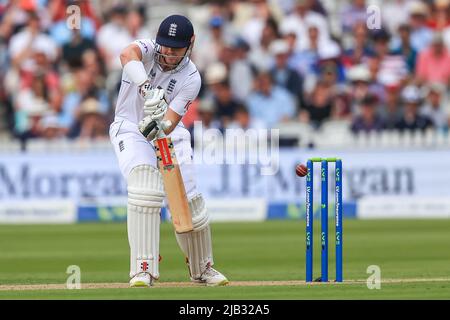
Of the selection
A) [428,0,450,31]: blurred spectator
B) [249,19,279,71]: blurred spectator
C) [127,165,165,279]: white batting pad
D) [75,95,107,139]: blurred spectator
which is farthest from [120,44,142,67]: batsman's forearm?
[428,0,450,31]: blurred spectator

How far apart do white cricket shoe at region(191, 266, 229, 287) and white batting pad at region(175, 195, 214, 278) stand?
3 centimetres

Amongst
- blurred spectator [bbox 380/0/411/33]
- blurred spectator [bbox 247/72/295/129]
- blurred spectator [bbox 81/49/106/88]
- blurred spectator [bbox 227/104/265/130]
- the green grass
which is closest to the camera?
the green grass

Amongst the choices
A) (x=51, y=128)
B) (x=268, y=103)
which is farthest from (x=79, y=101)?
(x=268, y=103)

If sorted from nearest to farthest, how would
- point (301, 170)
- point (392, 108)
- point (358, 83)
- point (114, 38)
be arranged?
point (301, 170) → point (392, 108) → point (358, 83) → point (114, 38)

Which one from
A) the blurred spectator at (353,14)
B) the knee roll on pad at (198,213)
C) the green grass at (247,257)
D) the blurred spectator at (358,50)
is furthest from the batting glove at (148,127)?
the blurred spectator at (353,14)

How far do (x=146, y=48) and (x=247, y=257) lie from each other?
3.42m

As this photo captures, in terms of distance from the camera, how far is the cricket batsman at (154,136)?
301 inches

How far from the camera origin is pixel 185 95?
26.2ft

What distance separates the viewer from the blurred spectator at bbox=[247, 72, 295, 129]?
16453 mm

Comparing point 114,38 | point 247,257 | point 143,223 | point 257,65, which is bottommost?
point 247,257

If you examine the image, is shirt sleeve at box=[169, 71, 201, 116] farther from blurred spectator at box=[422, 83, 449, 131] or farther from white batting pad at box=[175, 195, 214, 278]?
blurred spectator at box=[422, 83, 449, 131]

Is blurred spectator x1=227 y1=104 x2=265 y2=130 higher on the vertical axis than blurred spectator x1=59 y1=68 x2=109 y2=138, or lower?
lower

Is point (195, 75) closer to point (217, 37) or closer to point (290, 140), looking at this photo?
point (290, 140)

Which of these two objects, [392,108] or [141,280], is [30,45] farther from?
[141,280]
